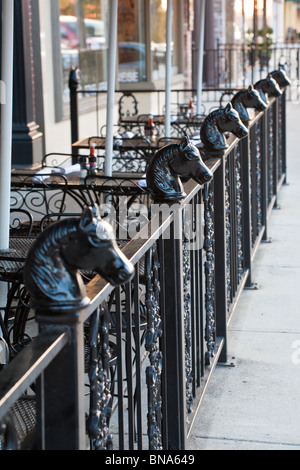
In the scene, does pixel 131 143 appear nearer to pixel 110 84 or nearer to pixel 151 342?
pixel 110 84

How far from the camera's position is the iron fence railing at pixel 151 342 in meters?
1.99

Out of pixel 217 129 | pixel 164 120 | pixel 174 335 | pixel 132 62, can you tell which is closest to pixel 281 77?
pixel 164 120

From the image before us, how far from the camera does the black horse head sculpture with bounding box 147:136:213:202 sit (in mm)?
3430

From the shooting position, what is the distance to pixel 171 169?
3.52 metres

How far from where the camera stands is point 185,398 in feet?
11.3

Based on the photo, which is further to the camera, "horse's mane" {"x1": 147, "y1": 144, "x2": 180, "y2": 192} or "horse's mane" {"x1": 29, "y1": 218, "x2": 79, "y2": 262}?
"horse's mane" {"x1": 147, "y1": 144, "x2": 180, "y2": 192}

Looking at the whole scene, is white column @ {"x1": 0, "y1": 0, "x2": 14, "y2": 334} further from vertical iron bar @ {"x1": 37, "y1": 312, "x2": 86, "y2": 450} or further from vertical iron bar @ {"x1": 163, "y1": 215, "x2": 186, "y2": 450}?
vertical iron bar @ {"x1": 37, "y1": 312, "x2": 86, "y2": 450}

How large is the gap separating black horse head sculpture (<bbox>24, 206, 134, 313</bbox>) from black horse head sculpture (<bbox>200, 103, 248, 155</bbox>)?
2.70 metres

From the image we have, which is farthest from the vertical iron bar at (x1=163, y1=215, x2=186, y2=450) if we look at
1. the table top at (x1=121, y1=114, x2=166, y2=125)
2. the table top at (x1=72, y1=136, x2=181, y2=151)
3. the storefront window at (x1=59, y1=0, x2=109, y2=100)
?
the storefront window at (x1=59, y1=0, x2=109, y2=100)

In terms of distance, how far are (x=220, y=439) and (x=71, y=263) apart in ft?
7.11

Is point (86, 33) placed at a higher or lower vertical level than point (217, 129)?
higher

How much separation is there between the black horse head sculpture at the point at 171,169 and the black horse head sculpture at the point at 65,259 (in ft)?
4.63

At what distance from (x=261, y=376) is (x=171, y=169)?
1659 mm
